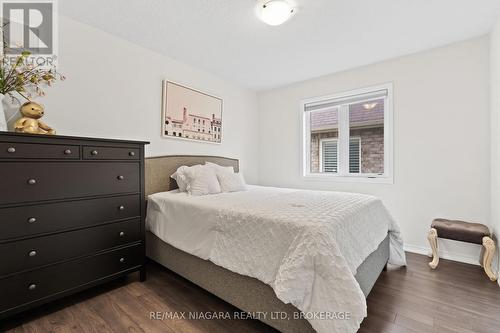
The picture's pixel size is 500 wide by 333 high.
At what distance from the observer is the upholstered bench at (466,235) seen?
2035 mm

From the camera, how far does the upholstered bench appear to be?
2.04 m

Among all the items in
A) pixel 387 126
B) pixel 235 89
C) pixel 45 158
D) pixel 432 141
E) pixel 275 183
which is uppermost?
pixel 235 89

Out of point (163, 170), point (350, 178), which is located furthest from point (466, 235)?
point (163, 170)

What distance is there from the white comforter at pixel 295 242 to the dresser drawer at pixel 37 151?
838 mm

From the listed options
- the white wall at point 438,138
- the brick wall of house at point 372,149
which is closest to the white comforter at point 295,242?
the white wall at point 438,138

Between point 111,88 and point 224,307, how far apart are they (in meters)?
2.32

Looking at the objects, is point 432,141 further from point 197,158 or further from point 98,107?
point 98,107

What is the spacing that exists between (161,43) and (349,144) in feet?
9.11

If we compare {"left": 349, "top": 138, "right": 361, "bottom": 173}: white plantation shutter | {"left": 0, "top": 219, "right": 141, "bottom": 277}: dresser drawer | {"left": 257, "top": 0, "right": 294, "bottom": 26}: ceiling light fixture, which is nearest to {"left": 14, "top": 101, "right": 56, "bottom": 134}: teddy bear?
{"left": 0, "top": 219, "right": 141, "bottom": 277}: dresser drawer

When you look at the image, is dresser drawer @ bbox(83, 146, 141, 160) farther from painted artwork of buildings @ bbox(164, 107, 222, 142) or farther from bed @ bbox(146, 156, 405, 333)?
painted artwork of buildings @ bbox(164, 107, 222, 142)

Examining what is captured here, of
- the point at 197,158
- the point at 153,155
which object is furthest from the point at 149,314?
the point at 197,158

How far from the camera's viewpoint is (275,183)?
4.01 metres

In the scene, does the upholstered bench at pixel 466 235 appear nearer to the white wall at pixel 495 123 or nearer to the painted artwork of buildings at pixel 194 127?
the white wall at pixel 495 123

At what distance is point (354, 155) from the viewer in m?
3.31
